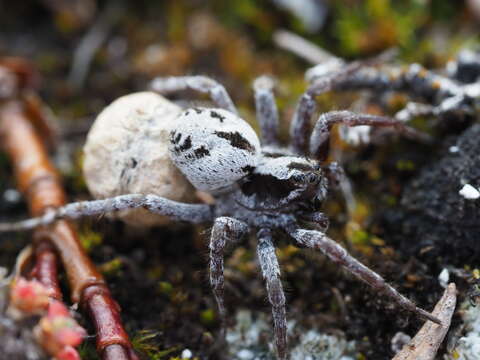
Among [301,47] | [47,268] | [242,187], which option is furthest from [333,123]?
[47,268]

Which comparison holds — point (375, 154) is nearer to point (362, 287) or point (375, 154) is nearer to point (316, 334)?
point (362, 287)

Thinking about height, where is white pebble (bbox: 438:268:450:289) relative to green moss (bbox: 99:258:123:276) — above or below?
above

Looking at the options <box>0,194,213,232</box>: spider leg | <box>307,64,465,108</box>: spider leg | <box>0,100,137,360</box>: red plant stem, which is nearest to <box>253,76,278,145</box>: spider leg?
<box>307,64,465,108</box>: spider leg

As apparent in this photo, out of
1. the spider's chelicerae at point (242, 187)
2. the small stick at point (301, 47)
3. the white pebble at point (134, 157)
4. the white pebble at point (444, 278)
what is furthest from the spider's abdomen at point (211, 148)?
the small stick at point (301, 47)

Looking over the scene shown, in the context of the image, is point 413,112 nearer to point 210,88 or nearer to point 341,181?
point 341,181

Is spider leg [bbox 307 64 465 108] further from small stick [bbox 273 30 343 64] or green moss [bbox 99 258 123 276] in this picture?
green moss [bbox 99 258 123 276]

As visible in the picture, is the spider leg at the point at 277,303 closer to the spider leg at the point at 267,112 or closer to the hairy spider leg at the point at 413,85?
the spider leg at the point at 267,112

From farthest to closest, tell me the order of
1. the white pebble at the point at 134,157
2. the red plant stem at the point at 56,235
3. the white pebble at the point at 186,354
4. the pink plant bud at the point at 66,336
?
the white pebble at the point at 134,157
the white pebble at the point at 186,354
the red plant stem at the point at 56,235
the pink plant bud at the point at 66,336
